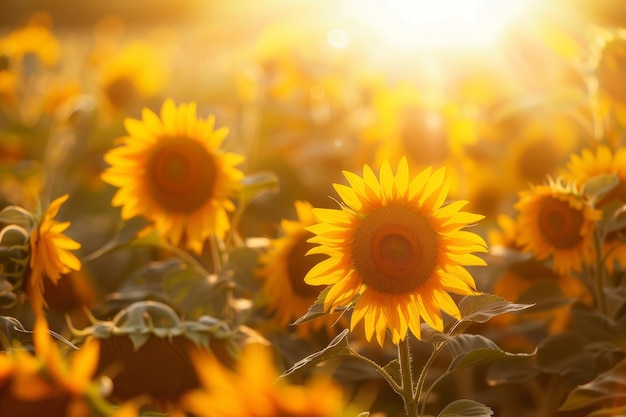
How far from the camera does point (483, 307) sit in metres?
1.28

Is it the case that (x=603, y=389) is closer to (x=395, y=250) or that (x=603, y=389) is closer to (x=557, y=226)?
(x=395, y=250)

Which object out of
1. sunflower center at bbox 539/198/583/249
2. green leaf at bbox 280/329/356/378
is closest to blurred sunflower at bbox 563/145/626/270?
sunflower center at bbox 539/198/583/249

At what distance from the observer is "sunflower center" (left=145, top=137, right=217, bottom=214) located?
193cm

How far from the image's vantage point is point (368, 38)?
13.9ft

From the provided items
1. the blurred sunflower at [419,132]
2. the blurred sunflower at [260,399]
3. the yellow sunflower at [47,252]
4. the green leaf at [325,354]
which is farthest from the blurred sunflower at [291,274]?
the blurred sunflower at [260,399]

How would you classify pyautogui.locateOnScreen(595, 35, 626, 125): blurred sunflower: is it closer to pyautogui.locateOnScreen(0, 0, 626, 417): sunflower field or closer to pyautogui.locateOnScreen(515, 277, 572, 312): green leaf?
pyautogui.locateOnScreen(0, 0, 626, 417): sunflower field

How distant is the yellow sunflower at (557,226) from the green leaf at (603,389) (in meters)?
0.38

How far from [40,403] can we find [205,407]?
18cm

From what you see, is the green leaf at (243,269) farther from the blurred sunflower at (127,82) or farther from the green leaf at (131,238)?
the blurred sunflower at (127,82)

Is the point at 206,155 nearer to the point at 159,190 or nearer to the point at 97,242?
the point at 159,190

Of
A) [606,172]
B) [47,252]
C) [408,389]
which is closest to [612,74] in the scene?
[606,172]

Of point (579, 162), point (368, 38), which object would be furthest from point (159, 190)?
point (368, 38)

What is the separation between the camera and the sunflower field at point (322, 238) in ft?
4.23

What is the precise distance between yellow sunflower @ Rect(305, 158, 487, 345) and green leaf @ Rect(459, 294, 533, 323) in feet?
0.05
